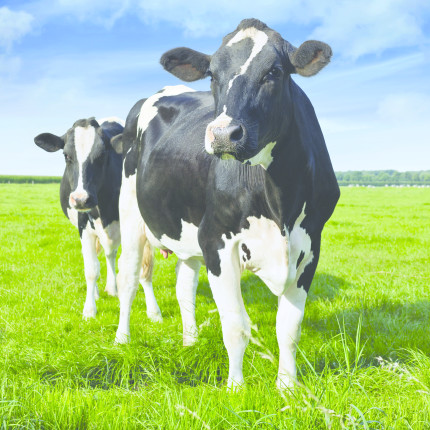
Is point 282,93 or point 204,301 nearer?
point 282,93

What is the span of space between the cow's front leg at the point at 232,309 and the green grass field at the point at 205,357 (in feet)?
0.56

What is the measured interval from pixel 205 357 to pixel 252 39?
263 cm

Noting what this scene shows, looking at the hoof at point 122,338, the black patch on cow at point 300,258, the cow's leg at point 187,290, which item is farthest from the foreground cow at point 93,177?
the black patch on cow at point 300,258

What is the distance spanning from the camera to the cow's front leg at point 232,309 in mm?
3564

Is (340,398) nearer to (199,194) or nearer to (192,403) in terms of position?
(192,403)

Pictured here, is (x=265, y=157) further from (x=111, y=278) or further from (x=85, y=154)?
(x=111, y=278)

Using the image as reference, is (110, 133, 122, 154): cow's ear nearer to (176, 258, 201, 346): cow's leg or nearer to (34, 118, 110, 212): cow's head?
(34, 118, 110, 212): cow's head

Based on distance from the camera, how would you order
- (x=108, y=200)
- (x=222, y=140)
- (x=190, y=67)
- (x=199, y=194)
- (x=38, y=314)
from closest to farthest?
(x=222, y=140)
(x=190, y=67)
(x=199, y=194)
(x=38, y=314)
(x=108, y=200)

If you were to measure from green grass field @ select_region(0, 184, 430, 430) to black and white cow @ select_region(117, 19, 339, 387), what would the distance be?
0.42 meters

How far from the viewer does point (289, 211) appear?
11.2ft

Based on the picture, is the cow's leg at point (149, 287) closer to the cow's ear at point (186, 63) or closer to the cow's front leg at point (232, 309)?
the cow's front leg at point (232, 309)

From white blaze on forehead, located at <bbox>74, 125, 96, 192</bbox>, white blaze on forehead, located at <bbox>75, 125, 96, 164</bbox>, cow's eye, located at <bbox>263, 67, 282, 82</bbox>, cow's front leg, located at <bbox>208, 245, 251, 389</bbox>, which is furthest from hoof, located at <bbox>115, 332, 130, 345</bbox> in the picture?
cow's eye, located at <bbox>263, 67, 282, 82</bbox>

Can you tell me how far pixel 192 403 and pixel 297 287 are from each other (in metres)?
1.17

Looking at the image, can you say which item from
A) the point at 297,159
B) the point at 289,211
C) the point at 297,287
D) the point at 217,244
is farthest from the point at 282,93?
the point at 297,287
